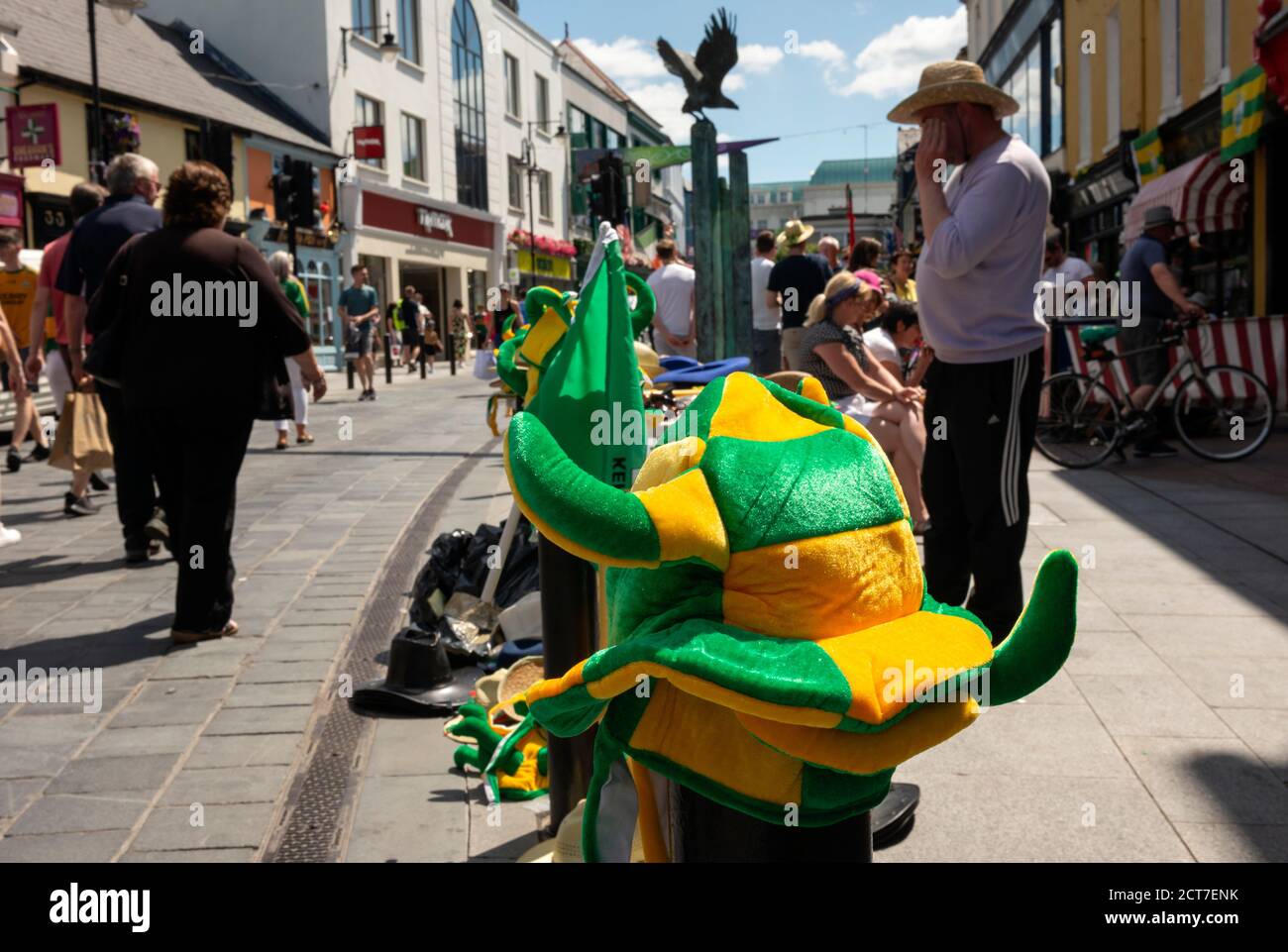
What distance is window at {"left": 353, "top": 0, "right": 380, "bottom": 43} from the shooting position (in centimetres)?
3353

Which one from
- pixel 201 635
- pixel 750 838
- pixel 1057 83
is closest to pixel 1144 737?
pixel 750 838

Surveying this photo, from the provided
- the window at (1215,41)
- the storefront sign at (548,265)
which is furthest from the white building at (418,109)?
the window at (1215,41)

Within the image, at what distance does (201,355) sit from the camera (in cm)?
485

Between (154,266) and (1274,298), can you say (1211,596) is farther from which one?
(1274,298)

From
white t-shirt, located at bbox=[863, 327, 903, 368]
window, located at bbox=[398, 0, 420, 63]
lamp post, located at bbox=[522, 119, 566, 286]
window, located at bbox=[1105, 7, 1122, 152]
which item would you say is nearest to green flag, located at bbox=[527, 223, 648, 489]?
white t-shirt, located at bbox=[863, 327, 903, 368]

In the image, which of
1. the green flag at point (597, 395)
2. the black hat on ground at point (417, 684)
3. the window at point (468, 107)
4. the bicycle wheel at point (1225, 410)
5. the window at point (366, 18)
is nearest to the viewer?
the green flag at point (597, 395)

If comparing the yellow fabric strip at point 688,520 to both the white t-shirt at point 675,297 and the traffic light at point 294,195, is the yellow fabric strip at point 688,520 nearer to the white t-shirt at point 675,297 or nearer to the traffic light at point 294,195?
the white t-shirt at point 675,297

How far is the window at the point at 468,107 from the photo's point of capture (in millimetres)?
40812

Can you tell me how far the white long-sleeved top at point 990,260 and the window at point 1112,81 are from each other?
17.4 m

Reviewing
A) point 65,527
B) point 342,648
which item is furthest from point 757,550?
point 65,527

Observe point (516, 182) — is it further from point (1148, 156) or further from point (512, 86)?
point (1148, 156)

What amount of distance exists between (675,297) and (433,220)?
30.1 meters

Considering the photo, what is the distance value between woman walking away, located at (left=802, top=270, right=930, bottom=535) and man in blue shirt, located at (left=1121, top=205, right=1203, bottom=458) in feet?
12.1

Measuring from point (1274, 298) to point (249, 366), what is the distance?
11.9 meters
